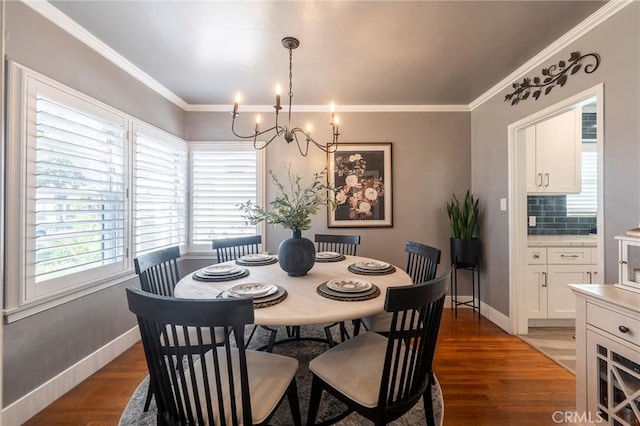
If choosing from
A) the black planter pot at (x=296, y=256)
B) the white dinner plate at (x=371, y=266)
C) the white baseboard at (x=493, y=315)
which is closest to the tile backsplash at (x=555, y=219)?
the white baseboard at (x=493, y=315)

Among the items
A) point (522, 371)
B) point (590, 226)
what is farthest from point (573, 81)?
point (522, 371)

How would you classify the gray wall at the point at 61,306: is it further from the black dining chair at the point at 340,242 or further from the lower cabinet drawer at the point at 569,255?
the lower cabinet drawer at the point at 569,255

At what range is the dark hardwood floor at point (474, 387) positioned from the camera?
1765 millimetres

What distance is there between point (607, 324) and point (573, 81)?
1.73 metres

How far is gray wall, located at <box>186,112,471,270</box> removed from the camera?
11.4 feet

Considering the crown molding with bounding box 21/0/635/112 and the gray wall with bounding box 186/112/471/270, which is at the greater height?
the crown molding with bounding box 21/0/635/112

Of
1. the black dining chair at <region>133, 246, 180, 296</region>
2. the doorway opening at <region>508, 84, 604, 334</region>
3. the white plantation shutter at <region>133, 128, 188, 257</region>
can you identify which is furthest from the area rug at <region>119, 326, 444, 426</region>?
the doorway opening at <region>508, 84, 604, 334</region>

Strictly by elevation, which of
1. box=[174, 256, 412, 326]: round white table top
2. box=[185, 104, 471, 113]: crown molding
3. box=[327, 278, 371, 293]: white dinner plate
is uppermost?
box=[185, 104, 471, 113]: crown molding

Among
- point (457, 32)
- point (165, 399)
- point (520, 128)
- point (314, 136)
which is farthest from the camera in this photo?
point (314, 136)

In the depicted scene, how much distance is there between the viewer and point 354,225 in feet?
11.5

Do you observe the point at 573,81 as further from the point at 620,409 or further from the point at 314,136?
the point at 314,136

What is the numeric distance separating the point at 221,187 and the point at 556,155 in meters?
3.72

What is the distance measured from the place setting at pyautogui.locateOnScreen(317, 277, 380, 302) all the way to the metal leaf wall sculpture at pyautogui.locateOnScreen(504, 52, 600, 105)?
2.17 metres

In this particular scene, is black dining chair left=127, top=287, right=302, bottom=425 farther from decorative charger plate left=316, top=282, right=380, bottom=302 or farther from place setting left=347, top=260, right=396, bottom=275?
place setting left=347, top=260, right=396, bottom=275
